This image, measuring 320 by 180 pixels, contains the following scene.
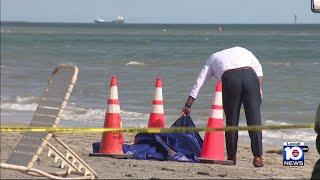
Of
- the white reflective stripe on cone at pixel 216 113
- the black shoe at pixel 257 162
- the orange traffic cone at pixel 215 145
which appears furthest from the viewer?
the white reflective stripe on cone at pixel 216 113

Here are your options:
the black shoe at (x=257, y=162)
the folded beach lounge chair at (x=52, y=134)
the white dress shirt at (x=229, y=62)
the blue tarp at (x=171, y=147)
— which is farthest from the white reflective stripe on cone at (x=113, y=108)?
the folded beach lounge chair at (x=52, y=134)

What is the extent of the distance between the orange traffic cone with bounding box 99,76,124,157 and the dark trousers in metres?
1.39

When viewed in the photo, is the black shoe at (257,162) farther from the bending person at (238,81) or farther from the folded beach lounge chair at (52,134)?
the folded beach lounge chair at (52,134)

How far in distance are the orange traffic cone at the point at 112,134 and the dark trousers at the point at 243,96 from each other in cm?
139

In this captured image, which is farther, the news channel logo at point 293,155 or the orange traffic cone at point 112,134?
the orange traffic cone at point 112,134

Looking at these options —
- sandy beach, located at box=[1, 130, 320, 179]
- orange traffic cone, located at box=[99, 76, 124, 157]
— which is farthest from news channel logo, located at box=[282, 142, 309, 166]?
orange traffic cone, located at box=[99, 76, 124, 157]

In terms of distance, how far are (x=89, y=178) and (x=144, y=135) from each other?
2.08 metres

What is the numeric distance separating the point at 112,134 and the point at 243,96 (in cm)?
169

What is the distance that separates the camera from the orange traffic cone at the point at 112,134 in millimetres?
10195

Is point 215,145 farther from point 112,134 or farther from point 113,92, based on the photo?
point 113,92

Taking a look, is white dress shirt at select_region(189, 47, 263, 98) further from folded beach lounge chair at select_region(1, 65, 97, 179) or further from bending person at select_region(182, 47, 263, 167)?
folded beach lounge chair at select_region(1, 65, 97, 179)

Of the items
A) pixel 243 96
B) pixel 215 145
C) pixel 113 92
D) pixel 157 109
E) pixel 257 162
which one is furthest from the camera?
pixel 157 109

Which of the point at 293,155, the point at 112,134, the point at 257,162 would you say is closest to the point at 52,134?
the point at 112,134

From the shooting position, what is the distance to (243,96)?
941 centimetres
